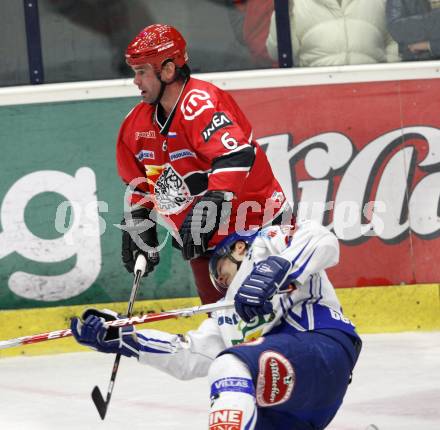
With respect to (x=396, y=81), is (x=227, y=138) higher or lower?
higher

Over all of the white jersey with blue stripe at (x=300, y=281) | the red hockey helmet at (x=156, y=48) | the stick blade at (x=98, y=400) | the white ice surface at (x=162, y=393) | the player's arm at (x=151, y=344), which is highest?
the red hockey helmet at (x=156, y=48)

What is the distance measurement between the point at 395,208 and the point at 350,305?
566 mm

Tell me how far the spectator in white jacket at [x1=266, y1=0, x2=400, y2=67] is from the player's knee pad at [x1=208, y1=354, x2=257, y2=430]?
372cm

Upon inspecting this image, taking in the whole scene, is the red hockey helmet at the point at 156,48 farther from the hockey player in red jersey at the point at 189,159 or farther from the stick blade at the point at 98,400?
the stick blade at the point at 98,400

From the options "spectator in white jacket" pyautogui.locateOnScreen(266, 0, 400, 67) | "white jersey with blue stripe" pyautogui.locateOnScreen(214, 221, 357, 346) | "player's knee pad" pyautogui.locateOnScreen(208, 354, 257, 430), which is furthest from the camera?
"spectator in white jacket" pyautogui.locateOnScreen(266, 0, 400, 67)

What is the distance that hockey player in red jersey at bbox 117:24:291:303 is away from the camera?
4.42m

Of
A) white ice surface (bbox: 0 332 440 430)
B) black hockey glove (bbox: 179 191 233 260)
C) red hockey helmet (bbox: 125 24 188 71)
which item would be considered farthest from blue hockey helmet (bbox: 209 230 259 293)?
white ice surface (bbox: 0 332 440 430)

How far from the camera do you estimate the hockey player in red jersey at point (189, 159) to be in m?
4.42

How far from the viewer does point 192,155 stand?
4.68 meters

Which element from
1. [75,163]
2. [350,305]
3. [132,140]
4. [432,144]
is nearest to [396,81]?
[432,144]

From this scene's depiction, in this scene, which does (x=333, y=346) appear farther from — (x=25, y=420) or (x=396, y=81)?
(x=396, y=81)

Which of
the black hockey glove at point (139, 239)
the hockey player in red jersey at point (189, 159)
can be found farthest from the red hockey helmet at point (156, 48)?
the black hockey glove at point (139, 239)

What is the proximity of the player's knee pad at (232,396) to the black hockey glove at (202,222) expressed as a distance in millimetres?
893

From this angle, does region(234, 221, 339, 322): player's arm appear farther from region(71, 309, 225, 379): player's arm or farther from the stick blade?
the stick blade
